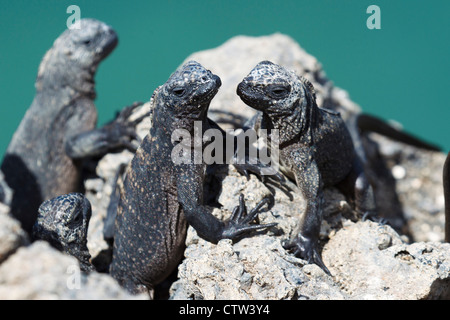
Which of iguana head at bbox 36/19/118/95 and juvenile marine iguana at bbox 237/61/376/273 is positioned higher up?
iguana head at bbox 36/19/118/95

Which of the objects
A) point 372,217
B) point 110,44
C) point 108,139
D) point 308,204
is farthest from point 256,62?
point 308,204

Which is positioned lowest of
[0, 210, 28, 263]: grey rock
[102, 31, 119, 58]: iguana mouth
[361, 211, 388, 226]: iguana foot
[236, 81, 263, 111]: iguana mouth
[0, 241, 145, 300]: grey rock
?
[361, 211, 388, 226]: iguana foot

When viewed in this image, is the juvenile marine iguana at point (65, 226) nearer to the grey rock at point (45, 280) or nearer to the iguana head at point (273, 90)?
the grey rock at point (45, 280)

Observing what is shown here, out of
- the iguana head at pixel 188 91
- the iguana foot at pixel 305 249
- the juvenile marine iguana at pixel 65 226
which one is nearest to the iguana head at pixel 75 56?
the juvenile marine iguana at pixel 65 226

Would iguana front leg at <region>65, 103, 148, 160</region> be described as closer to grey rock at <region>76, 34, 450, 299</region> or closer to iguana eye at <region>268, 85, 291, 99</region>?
grey rock at <region>76, 34, 450, 299</region>

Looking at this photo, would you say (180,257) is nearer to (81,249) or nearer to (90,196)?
(81,249)

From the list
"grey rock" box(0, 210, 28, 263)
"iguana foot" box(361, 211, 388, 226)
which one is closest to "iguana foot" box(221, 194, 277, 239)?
"iguana foot" box(361, 211, 388, 226)
